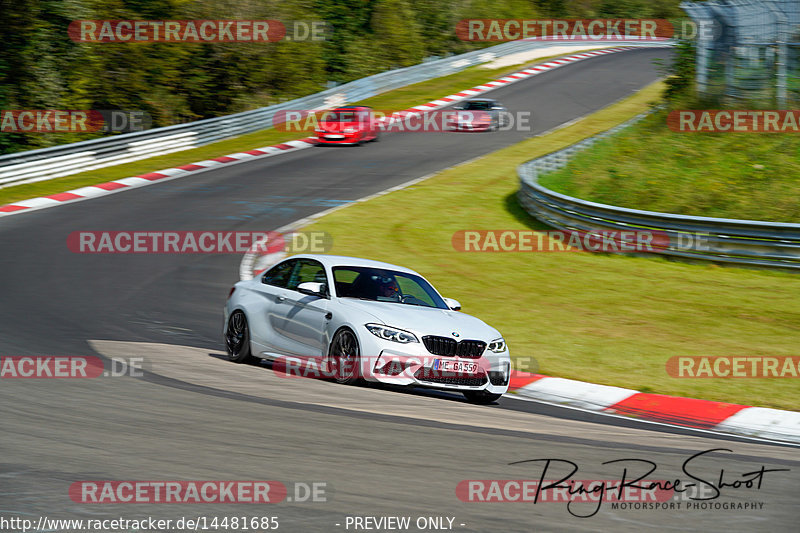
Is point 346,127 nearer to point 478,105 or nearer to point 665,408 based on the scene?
point 478,105

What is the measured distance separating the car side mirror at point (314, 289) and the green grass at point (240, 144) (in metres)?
15.4

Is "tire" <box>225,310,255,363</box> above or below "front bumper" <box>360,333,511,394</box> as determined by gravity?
below

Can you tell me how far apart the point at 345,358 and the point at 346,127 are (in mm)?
23943

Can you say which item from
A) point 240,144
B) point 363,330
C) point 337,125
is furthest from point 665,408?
point 240,144

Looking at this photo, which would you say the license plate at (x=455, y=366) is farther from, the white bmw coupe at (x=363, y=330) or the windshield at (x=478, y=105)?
the windshield at (x=478, y=105)

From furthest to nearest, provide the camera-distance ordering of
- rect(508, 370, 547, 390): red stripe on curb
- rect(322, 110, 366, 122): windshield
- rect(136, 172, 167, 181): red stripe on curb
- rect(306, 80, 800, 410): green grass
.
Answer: rect(322, 110, 366, 122): windshield
rect(136, 172, 167, 181): red stripe on curb
rect(306, 80, 800, 410): green grass
rect(508, 370, 547, 390): red stripe on curb

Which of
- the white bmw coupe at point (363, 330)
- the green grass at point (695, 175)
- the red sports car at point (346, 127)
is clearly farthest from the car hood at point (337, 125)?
the white bmw coupe at point (363, 330)

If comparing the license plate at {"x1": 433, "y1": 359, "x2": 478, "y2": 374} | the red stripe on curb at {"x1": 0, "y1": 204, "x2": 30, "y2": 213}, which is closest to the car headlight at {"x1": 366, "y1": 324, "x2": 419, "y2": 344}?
the license plate at {"x1": 433, "y1": 359, "x2": 478, "y2": 374}

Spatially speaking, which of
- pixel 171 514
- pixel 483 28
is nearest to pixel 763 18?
pixel 171 514

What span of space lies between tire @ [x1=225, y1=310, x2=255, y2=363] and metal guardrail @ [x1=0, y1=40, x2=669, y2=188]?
55.3 feet

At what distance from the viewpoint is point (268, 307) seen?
10.7 meters

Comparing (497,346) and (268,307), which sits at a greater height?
(268,307)

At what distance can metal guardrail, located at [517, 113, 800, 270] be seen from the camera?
17391 millimetres

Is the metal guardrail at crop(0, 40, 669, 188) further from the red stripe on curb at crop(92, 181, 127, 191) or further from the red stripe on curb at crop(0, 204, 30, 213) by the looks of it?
the red stripe on curb at crop(0, 204, 30, 213)
